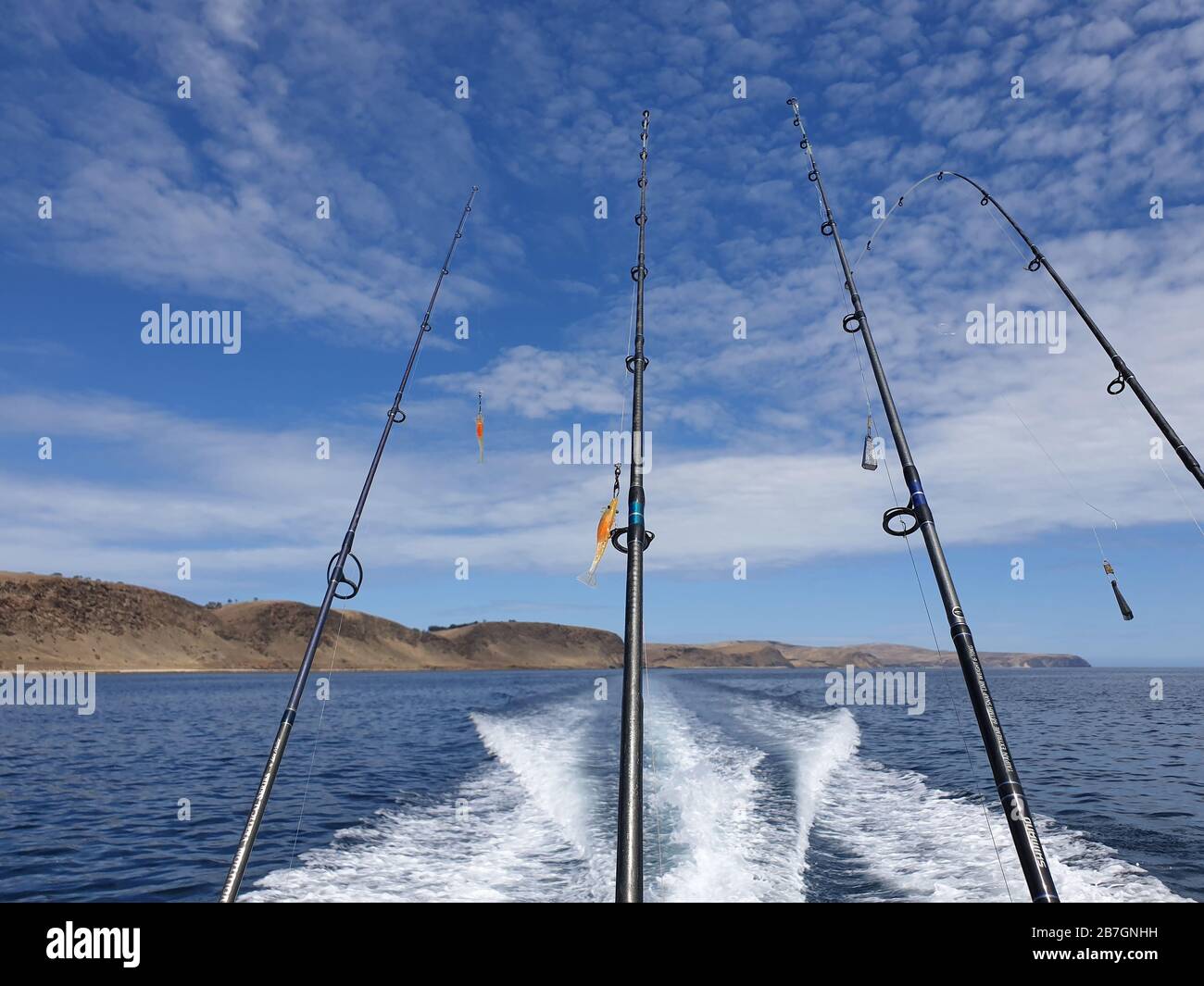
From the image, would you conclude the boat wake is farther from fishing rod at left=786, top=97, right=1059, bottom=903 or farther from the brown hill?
the brown hill

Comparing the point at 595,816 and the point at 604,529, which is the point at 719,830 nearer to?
the point at 595,816

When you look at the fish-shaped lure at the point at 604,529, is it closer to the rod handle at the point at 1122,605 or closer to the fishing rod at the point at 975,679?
the fishing rod at the point at 975,679

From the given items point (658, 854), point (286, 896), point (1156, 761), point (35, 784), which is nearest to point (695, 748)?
point (658, 854)

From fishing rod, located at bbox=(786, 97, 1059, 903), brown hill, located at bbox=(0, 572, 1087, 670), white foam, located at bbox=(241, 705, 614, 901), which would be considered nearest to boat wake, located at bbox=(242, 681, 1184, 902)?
white foam, located at bbox=(241, 705, 614, 901)

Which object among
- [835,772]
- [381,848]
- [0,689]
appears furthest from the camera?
[0,689]

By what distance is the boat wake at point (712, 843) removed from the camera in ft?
32.9

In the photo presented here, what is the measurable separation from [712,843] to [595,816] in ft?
10.4

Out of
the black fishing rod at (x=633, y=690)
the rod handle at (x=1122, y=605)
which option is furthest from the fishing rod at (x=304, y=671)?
the rod handle at (x=1122, y=605)

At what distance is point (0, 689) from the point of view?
73.9 m

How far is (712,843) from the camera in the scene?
1218 cm

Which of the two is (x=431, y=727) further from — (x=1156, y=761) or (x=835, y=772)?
(x=1156, y=761)

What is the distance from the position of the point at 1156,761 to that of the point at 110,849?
91.9 feet

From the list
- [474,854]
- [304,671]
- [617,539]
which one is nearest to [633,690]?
[617,539]
